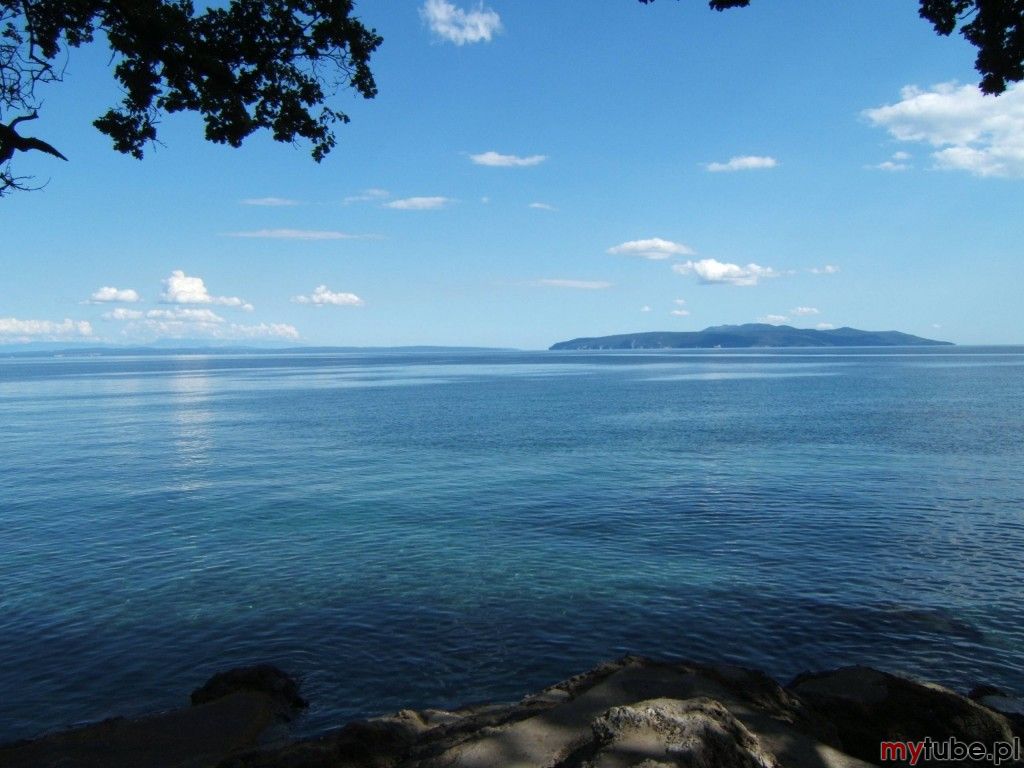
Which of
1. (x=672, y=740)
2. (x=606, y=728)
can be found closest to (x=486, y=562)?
(x=606, y=728)

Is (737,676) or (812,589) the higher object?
(737,676)

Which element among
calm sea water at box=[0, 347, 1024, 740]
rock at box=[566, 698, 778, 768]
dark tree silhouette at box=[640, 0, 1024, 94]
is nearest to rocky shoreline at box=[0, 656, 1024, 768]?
rock at box=[566, 698, 778, 768]

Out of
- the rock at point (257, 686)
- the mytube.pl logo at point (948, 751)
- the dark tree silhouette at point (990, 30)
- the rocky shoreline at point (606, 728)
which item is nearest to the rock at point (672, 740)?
the rocky shoreline at point (606, 728)

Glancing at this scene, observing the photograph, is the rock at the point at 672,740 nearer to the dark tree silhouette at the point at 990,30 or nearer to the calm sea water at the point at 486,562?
the calm sea water at the point at 486,562

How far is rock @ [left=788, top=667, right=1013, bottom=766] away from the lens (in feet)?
41.7

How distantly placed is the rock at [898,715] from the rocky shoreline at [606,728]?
0.09ft

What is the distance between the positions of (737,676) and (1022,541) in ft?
82.4

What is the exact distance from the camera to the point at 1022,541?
30.1 m

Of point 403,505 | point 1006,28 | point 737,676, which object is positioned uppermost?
point 1006,28

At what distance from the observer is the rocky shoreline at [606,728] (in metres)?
9.48

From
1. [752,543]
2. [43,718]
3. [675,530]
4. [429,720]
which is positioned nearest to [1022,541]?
[752,543]

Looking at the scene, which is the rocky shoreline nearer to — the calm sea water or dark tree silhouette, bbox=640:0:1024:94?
the calm sea water

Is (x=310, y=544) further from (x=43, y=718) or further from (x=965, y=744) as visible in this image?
(x=965, y=744)

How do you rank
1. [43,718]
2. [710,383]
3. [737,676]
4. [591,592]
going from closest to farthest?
[737,676]
[43,718]
[591,592]
[710,383]
